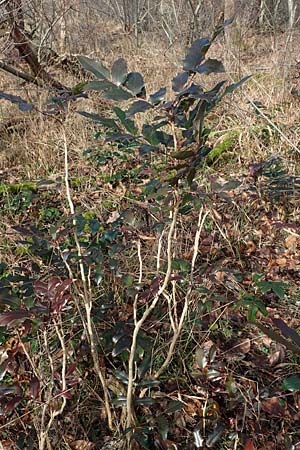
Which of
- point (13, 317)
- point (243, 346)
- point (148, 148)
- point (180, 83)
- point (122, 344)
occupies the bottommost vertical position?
point (243, 346)

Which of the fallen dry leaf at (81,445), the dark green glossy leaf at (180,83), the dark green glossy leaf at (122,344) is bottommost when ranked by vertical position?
the fallen dry leaf at (81,445)

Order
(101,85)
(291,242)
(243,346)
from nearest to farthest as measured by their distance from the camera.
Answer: (101,85) → (243,346) → (291,242)

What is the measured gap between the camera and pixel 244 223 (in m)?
2.29

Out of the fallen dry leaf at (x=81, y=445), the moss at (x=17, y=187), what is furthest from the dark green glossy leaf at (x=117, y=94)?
the moss at (x=17, y=187)

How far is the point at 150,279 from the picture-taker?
5.80ft

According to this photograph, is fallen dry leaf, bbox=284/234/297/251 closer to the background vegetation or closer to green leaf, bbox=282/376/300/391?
the background vegetation

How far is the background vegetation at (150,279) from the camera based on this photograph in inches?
35.8

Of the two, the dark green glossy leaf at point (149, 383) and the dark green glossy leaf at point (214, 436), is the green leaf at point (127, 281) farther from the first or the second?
the dark green glossy leaf at point (214, 436)

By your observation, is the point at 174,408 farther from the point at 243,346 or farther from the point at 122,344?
the point at 243,346

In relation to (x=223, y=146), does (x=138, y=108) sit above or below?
above

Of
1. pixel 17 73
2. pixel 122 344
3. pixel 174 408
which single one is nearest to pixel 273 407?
pixel 174 408

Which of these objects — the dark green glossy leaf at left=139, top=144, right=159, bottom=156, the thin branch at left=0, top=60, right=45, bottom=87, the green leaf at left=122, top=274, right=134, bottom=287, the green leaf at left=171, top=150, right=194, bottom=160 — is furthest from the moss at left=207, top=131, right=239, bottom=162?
the green leaf at left=171, top=150, right=194, bottom=160

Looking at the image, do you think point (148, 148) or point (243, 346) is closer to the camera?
point (148, 148)

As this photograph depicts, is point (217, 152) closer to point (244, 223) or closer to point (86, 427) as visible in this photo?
point (244, 223)
